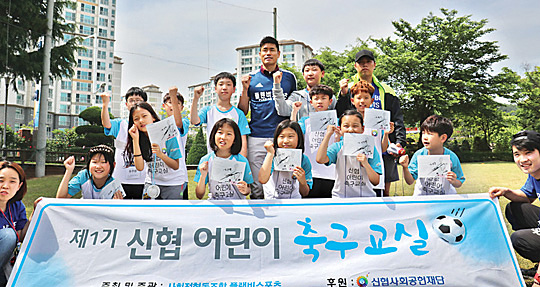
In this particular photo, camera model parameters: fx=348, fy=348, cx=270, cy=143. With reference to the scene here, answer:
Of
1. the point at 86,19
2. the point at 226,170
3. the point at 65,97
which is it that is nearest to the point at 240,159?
the point at 226,170

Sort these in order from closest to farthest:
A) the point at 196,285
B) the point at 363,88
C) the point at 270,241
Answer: the point at 196,285
the point at 270,241
the point at 363,88

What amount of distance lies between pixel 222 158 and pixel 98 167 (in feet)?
4.10

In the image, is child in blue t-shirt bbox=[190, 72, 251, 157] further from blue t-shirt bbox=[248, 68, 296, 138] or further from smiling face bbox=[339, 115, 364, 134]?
smiling face bbox=[339, 115, 364, 134]

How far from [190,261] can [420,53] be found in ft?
88.1

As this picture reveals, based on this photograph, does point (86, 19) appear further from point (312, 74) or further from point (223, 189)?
point (223, 189)

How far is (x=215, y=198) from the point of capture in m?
3.38

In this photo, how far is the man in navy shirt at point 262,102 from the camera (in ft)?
14.2

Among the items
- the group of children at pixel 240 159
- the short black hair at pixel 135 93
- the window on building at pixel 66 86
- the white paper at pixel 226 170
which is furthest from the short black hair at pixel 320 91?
the window on building at pixel 66 86

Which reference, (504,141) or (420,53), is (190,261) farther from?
(504,141)

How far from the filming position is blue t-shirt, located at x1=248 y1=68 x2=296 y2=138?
14.3 ft

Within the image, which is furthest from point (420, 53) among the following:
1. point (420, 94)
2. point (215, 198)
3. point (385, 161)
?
point (215, 198)

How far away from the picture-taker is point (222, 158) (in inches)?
130

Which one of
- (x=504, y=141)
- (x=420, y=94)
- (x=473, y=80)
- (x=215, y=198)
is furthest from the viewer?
(x=504, y=141)

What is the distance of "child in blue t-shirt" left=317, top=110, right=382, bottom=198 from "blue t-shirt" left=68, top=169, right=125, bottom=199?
6.89 ft
